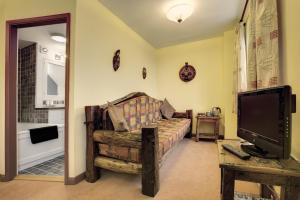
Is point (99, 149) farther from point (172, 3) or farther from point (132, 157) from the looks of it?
point (172, 3)

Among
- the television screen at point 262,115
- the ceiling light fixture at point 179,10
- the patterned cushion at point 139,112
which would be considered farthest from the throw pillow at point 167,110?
the television screen at point 262,115

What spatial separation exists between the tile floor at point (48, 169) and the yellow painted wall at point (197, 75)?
320cm

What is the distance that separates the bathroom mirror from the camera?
3578 mm

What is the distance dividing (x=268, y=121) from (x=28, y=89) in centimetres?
428

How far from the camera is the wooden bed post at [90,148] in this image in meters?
2.18

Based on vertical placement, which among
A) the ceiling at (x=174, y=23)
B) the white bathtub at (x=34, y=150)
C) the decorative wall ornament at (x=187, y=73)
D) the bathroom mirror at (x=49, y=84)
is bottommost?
the white bathtub at (x=34, y=150)

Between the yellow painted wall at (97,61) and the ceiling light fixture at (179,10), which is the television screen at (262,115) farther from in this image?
the yellow painted wall at (97,61)

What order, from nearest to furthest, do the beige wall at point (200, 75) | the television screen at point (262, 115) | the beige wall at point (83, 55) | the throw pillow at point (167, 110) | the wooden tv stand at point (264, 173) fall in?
the wooden tv stand at point (264, 173)
the television screen at point (262, 115)
the beige wall at point (83, 55)
the beige wall at point (200, 75)
the throw pillow at point (167, 110)

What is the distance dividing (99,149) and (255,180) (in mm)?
1800

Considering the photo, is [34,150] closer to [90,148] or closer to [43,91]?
[90,148]

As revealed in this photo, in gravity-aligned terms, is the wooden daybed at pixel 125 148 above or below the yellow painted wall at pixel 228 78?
below

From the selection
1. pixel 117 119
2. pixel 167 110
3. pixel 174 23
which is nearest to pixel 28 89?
pixel 117 119

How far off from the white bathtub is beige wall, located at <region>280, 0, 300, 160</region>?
3232 millimetres

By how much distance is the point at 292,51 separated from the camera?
1.24 m
